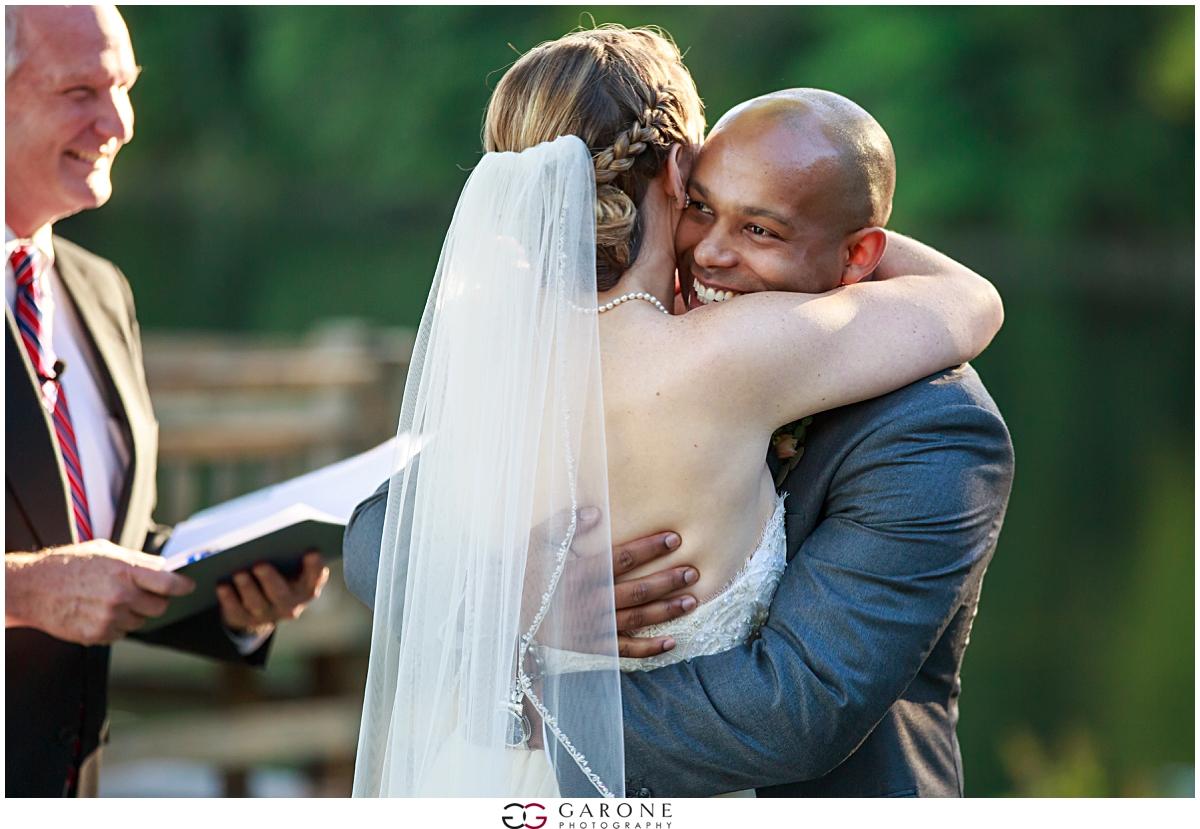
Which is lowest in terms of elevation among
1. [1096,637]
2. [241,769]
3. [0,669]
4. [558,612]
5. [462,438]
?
[1096,637]

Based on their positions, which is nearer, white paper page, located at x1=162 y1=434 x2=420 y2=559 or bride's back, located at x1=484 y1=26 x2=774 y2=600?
bride's back, located at x1=484 y1=26 x2=774 y2=600

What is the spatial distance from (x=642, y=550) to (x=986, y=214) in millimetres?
24909

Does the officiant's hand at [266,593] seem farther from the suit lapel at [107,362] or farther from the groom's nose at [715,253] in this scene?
the groom's nose at [715,253]

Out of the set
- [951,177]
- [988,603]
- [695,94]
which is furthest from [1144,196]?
[695,94]

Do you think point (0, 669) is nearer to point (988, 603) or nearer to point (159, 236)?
point (988, 603)

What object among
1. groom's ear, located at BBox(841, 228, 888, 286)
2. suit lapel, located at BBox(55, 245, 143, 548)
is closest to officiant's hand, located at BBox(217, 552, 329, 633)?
suit lapel, located at BBox(55, 245, 143, 548)

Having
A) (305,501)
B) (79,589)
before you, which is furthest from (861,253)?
(79,589)

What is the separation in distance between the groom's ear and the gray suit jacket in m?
0.24

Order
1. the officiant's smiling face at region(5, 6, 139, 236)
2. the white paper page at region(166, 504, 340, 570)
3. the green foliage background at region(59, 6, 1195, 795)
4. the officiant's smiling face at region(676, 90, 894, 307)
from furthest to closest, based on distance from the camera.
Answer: the green foliage background at region(59, 6, 1195, 795), the officiant's smiling face at region(5, 6, 139, 236), the white paper page at region(166, 504, 340, 570), the officiant's smiling face at region(676, 90, 894, 307)

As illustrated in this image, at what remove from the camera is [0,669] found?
8.49ft

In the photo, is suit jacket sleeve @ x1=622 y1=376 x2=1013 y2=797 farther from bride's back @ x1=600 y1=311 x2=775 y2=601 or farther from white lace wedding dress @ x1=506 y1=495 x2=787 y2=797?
bride's back @ x1=600 y1=311 x2=775 y2=601

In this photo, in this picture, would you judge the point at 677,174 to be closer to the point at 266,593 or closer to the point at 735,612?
the point at 735,612

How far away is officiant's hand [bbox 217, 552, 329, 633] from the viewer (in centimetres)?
267

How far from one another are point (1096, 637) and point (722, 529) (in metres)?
7.98
